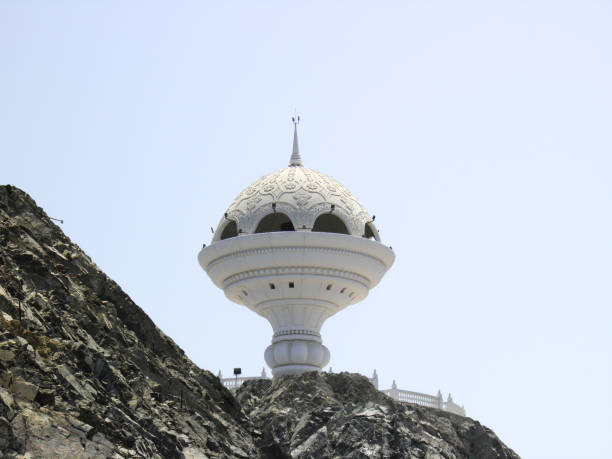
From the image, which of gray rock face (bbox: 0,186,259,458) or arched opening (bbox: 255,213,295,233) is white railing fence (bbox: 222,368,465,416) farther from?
gray rock face (bbox: 0,186,259,458)

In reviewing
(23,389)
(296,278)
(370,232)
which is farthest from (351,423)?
(23,389)

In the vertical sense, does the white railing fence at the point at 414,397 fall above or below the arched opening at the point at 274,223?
below

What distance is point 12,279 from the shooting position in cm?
2330

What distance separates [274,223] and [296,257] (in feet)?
8.19

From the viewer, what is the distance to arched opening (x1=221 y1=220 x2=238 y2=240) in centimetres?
5353

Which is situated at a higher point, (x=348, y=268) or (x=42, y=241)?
(x=348, y=268)

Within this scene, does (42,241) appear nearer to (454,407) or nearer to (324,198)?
(324,198)

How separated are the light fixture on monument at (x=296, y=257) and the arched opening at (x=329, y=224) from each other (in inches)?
1.6

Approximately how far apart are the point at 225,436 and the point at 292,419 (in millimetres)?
19731

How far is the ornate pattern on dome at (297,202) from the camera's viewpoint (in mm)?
51750

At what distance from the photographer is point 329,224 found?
2108 inches

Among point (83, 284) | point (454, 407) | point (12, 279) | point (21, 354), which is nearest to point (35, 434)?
point (21, 354)

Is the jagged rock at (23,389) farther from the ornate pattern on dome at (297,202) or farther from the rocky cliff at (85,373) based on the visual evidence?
the ornate pattern on dome at (297,202)

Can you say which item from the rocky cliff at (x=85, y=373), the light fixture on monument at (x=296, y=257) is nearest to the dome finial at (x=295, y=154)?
the light fixture on monument at (x=296, y=257)
